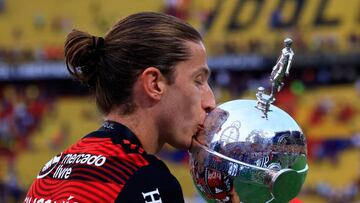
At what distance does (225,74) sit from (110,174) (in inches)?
723

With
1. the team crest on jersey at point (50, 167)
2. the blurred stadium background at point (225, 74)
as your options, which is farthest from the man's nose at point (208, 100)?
the blurred stadium background at point (225, 74)

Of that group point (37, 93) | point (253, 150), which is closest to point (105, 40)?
point (253, 150)

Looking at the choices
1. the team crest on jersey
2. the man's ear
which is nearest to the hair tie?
the man's ear

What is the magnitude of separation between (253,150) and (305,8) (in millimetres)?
18599

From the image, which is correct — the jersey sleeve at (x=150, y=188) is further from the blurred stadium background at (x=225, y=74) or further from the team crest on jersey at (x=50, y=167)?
the blurred stadium background at (x=225, y=74)

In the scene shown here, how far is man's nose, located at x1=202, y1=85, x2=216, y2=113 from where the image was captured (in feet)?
7.86

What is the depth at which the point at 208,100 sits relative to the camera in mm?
2418

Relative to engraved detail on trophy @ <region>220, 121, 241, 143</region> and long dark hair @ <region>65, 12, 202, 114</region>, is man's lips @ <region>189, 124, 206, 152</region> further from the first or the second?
long dark hair @ <region>65, 12, 202, 114</region>

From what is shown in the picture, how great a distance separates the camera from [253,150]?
Answer: 7.91ft

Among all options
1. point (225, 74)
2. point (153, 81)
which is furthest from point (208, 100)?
point (225, 74)

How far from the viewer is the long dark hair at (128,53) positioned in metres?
2.26

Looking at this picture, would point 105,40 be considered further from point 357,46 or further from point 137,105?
point 357,46

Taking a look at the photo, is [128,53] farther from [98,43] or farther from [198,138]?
[198,138]

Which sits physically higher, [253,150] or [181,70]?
[181,70]
